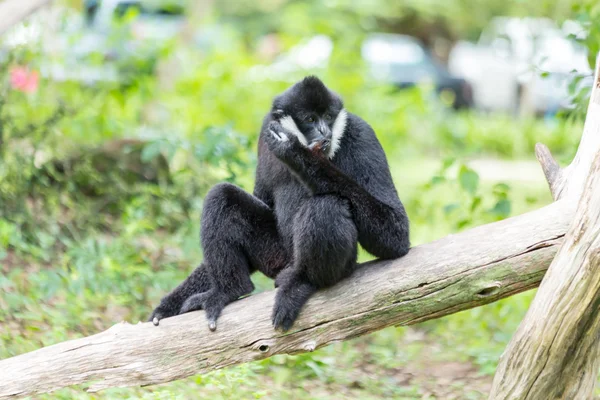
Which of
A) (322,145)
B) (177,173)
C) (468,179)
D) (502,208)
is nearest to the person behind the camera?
(322,145)

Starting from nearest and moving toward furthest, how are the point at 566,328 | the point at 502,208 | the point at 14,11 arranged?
the point at 566,328 → the point at 14,11 → the point at 502,208

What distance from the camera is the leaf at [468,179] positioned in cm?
548

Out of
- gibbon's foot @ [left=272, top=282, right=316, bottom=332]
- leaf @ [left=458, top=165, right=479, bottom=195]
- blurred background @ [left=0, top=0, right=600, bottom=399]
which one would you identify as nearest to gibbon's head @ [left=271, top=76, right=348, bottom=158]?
gibbon's foot @ [left=272, top=282, right=316, bottom=332]

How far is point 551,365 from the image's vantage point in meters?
3.19

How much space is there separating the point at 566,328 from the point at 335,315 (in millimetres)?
1200

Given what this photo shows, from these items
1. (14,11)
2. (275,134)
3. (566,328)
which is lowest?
(566,328)

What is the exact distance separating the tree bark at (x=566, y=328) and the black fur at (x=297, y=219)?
2.87ft

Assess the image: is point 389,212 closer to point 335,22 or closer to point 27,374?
point 27,374

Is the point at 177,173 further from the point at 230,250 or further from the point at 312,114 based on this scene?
the point at 312,114

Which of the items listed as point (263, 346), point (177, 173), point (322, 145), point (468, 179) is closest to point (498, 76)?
point (468, 179)

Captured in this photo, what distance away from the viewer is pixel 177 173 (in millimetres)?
6250

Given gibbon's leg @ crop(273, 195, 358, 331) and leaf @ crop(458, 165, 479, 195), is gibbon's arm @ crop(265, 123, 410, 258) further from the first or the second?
leaf @ crop(458, 165, 479, 195)

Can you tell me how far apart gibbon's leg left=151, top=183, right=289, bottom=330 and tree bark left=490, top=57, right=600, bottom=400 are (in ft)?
5.12

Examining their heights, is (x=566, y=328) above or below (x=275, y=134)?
below
